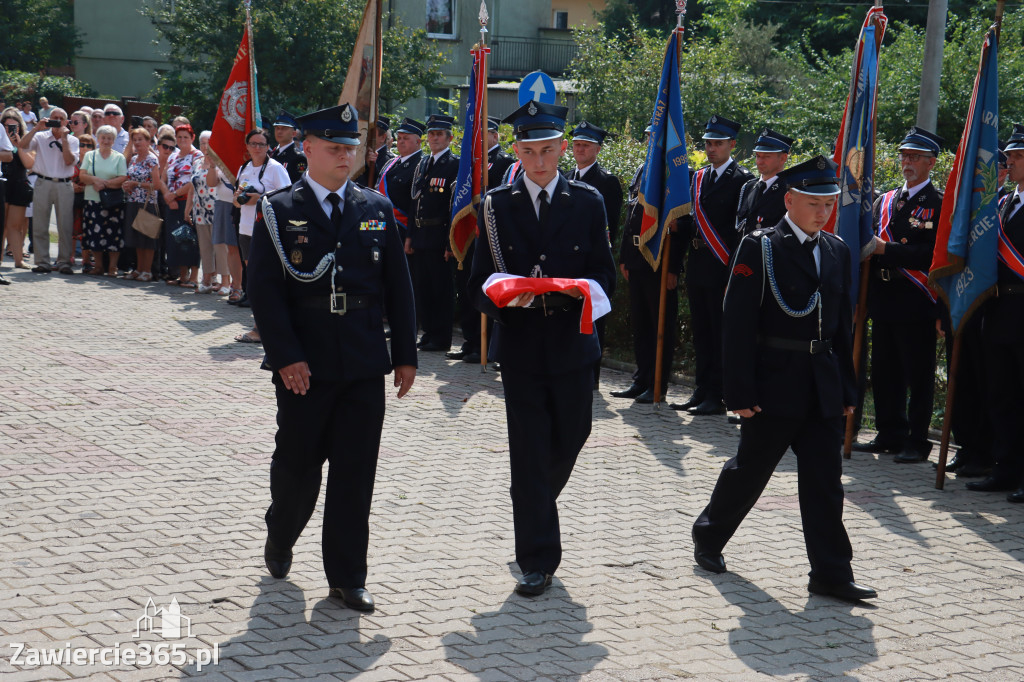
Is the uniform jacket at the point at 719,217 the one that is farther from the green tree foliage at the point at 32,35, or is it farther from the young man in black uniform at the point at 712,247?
the green tree foliage at the point at 32,35

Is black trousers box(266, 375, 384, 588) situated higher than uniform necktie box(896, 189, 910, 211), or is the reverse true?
uniform necktie box(896, 189, 910, 211)

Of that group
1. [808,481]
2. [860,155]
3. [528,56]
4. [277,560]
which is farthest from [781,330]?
[528,56]

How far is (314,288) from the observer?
16.7ft

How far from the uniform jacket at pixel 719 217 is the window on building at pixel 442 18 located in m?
28.4

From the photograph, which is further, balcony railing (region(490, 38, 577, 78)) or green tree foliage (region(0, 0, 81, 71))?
green tree foliage (region(0, 0, 81, 71))

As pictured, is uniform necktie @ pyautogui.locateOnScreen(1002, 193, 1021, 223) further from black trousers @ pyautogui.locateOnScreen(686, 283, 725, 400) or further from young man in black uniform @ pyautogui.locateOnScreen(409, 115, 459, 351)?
young man in black uniform @ pyautogui.locateOnScreen(409, 115, 459, 351)

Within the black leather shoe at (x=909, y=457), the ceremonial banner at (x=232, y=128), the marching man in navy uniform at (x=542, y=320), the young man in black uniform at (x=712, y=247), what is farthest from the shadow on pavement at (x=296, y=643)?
the ceremonial banner at (x=232, y=128)

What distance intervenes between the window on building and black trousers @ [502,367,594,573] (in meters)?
32.6

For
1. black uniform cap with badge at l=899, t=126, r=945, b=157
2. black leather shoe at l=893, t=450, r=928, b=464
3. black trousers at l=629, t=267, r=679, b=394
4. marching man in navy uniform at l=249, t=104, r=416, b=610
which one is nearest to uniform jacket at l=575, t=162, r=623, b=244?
black trousers at l=629, t=267, r=679, b=394

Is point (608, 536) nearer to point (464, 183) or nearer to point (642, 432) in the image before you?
point (642, 432)

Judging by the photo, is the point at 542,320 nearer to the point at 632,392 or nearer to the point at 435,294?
the point at 632,392

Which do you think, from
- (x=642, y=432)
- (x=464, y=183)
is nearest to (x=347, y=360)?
(x=642, y=432)

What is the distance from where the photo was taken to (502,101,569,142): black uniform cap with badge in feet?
18.1

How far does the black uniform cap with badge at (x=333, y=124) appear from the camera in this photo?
16.6 ft
